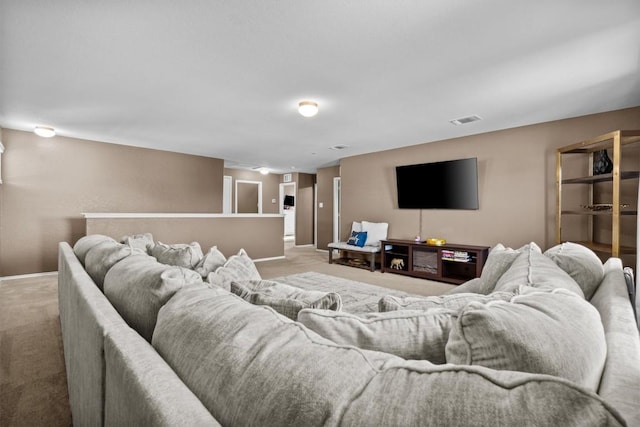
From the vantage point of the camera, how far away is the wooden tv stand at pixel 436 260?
189 inches

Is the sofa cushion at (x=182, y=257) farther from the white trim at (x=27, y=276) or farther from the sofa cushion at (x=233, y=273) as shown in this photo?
the white trim at (x=27, y=276)

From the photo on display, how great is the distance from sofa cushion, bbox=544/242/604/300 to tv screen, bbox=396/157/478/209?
356cm

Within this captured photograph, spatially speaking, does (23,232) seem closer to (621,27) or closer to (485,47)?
(485,47)

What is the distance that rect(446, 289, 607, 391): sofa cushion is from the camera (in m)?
0.56

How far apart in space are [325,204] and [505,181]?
4.66 meters

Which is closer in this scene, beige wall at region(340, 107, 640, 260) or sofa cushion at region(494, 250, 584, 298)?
sofa cushion at region(494, 250, 584, 298)

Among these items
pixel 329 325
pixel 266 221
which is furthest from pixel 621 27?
pixel 266 221

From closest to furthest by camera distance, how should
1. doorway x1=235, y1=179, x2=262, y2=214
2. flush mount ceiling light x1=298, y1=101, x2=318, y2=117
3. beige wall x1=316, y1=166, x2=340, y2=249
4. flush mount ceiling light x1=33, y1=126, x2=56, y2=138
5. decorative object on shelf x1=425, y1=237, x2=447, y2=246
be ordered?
flush mount ceiling light x1=298, y1=101, x2=318, y2=117
flush mount ceiling light x1=33, y1=126, x2=56, y2=138
decorative object on shelf x1=425, y1=237, x2=447, y2=246
beige wall x1=316, y1=166, x2=340, y2=249
doorway x1=235, y1=179, x2=262, y2=214

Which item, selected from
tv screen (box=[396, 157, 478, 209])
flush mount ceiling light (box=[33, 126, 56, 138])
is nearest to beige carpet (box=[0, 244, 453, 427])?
tv screen (box=[396, 157, 478, 209])

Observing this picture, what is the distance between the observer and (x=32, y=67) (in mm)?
2732

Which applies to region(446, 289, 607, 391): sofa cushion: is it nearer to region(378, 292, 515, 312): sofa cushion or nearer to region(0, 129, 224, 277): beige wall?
region(378, 292, 515, 312): sofa cushion

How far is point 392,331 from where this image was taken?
77 centimetres

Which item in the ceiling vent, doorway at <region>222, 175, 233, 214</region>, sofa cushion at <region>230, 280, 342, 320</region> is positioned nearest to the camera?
sofa cushion at <region>230, 280, 342, 320</region>

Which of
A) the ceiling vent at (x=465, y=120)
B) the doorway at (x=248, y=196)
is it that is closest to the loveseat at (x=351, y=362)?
the ceiling vent at (x=465, y=120)
